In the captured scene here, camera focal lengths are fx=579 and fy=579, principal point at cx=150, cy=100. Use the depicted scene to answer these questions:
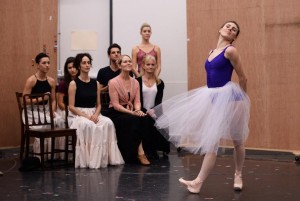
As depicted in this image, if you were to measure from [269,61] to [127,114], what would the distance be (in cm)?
181

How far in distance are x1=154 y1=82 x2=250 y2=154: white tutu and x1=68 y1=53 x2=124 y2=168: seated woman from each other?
1557mm

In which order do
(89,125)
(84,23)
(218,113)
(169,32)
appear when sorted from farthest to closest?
(84,23) → (169,32) → (89,125) → (218,113)

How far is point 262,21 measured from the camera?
267 inches

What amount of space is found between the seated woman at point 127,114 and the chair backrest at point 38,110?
679mm

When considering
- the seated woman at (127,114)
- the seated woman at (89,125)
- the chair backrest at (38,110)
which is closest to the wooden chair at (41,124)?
the chair backrest at (38,110)

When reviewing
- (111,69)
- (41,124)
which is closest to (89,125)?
(41,124)

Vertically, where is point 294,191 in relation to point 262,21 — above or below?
below

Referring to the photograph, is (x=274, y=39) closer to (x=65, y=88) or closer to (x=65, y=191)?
(x=65, y=88)

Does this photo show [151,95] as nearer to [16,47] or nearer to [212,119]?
[16,47]

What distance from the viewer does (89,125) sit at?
601cm

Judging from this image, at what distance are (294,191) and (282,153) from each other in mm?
2211

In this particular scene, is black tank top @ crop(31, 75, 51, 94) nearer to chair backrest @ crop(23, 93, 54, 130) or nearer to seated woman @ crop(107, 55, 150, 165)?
chair backrest @ crop(23, 93, 54, 130)

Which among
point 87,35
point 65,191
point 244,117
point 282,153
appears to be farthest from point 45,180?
point 87,35

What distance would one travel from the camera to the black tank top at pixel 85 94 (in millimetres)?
6238
